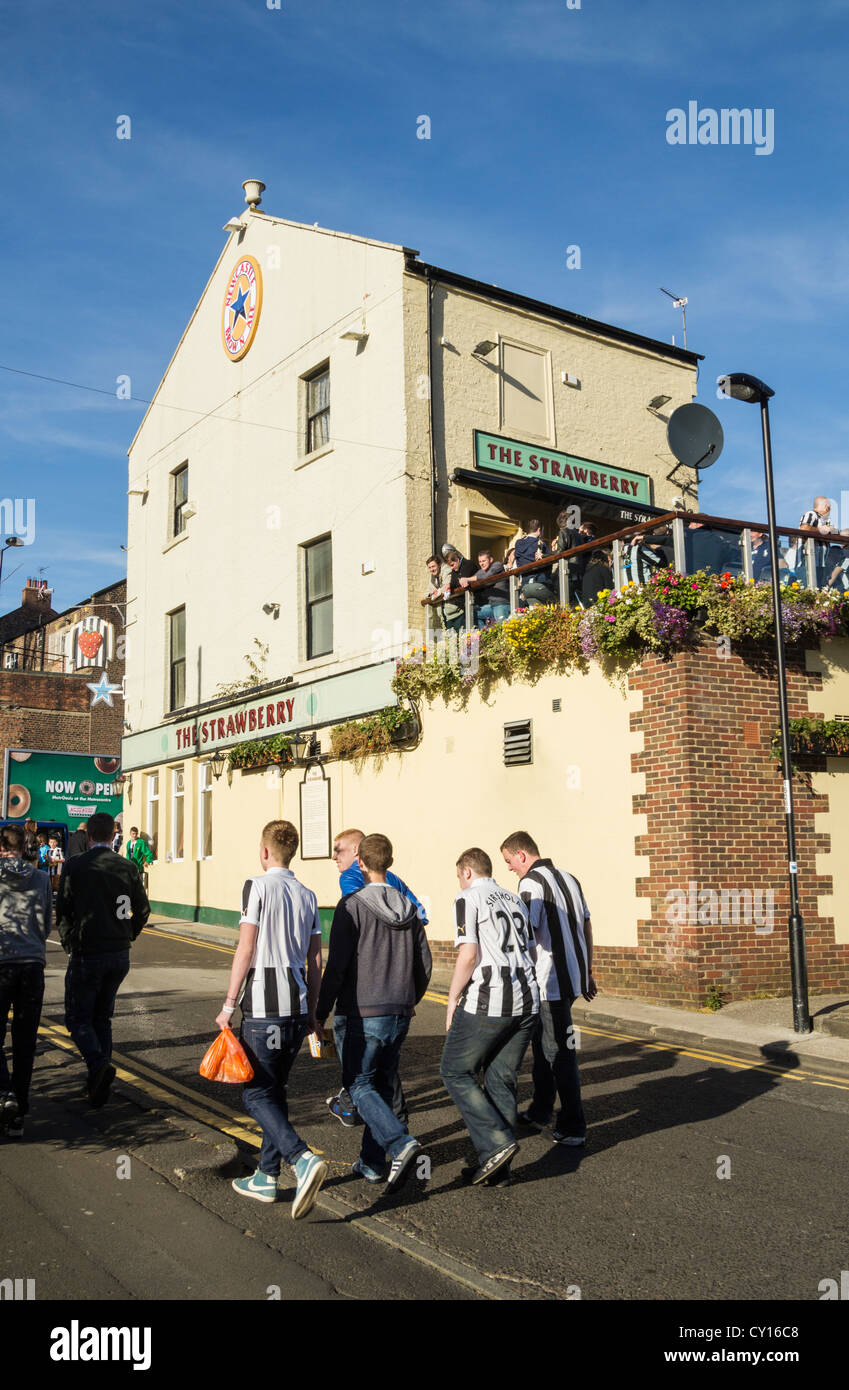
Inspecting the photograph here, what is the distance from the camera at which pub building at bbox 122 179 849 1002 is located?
14.4m

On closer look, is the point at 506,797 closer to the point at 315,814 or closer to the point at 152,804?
the point at 315,814

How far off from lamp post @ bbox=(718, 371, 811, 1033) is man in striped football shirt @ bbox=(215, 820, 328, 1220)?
6581 mm

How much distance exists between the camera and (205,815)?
23.4 m

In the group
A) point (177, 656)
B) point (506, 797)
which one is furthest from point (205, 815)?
point (506, 797)

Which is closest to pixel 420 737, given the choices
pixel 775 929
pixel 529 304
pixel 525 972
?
pixel 775 929

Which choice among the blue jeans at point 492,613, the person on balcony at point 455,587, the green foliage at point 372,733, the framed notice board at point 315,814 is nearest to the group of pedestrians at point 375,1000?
the blue jeans at point 492,613

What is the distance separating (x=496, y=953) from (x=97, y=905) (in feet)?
10.3

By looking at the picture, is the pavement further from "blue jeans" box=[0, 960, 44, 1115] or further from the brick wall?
"blue jeans" box=[0, 960, 44, 1115]

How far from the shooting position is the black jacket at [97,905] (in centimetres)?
780

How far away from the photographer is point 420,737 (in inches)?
674

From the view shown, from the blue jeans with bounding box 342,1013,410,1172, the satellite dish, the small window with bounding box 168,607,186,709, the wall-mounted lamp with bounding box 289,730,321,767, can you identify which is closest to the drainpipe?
the wall-mounted lamp with bounding box 289,730,321,767

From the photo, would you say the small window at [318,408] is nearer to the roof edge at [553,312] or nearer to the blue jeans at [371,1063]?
the roof edge at [553,312]

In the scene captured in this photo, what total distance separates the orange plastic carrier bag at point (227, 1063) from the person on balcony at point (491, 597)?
1071 centimetres
